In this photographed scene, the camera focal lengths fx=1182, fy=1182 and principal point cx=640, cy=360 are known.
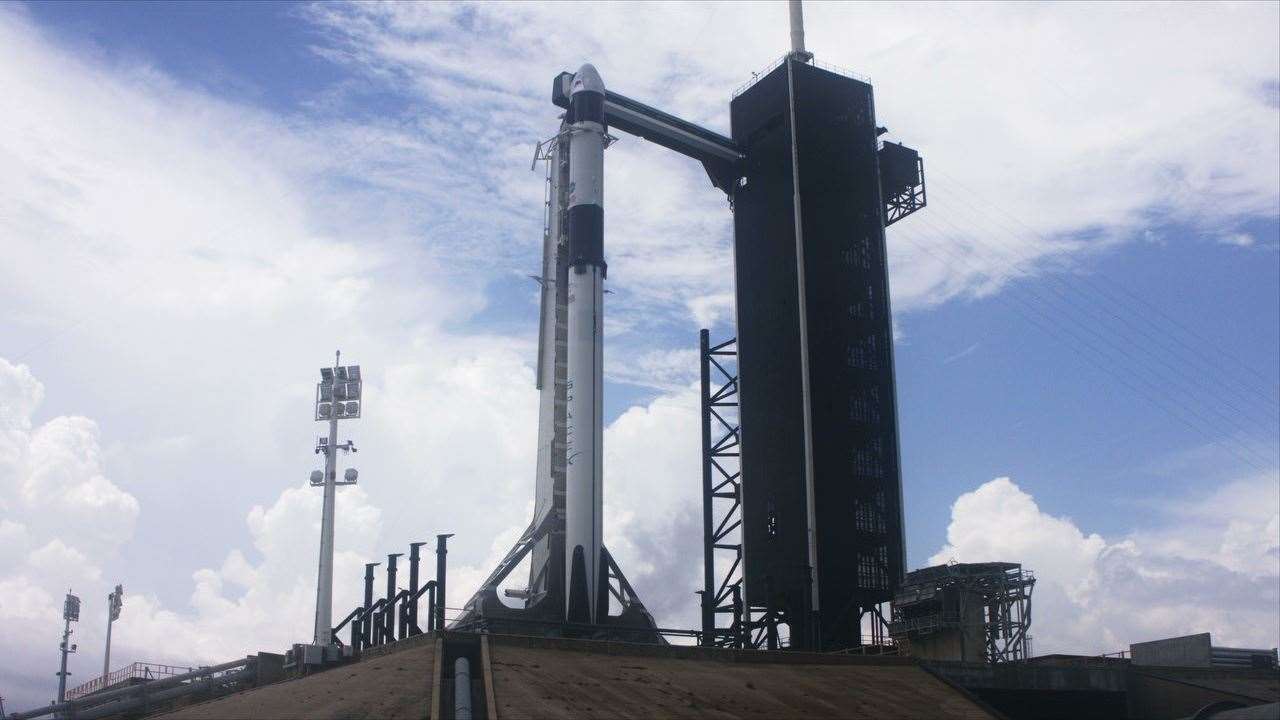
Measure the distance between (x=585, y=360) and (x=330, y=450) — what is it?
63.8ft

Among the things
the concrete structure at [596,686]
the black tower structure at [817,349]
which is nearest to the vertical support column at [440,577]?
the concrete structure at [596,686]

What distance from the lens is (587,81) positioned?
2346 inches

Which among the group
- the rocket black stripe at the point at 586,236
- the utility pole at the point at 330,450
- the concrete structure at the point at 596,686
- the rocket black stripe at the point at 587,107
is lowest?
the concrete structure at the point at 596,686

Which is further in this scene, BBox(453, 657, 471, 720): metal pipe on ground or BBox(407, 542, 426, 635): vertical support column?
BBox(407, 542, 426, 635): vertical support column

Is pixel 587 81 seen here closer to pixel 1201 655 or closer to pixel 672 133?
pixel 672 133

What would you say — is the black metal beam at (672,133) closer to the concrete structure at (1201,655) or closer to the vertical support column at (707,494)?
the vertical support column at (707,494)

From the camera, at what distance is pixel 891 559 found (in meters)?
57.6

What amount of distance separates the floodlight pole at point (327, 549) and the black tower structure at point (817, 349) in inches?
835

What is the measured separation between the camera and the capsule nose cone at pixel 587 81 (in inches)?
2331

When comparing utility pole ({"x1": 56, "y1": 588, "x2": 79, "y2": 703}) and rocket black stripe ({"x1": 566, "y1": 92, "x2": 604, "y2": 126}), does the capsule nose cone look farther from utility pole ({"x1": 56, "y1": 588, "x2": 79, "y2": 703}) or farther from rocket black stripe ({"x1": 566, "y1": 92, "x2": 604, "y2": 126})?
utility pole ({"x1": 56, "y1": 588, "x2": 79, "y2": 703})

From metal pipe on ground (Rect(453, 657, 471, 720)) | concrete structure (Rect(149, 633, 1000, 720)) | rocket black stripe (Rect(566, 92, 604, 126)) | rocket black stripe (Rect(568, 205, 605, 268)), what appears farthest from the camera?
rocket black stripe (Rect(566, 92, 604, 126))

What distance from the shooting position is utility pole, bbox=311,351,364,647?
60281 millimetres

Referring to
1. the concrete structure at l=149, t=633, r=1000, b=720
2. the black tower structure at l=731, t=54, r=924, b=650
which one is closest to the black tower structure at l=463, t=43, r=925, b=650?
the black tower structure at l=731, t=54, r=924, b=650

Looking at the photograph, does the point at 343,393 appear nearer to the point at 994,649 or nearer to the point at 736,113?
the point at 736,113
